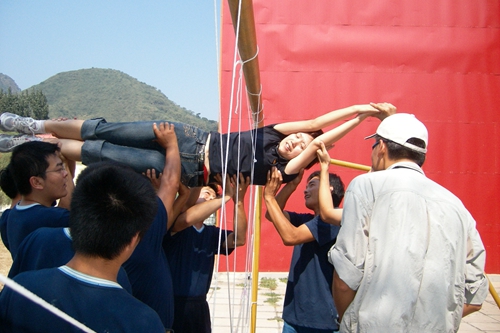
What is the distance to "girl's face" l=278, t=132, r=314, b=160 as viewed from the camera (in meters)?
2.77

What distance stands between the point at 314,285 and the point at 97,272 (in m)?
1.66

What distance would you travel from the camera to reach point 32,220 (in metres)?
1.74

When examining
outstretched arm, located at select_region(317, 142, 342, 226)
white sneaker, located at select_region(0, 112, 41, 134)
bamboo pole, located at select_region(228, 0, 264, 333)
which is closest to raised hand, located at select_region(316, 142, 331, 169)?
outstretched arm, located at select_region(317, 142, 342, 226)

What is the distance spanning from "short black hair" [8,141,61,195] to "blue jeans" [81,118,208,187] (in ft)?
1.35

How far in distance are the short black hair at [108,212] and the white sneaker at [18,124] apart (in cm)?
131

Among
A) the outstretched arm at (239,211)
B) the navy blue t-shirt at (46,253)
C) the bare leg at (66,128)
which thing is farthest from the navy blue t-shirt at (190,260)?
the navy blue t-shirt at (46,253)

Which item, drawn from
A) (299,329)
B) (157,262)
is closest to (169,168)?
(157,262)

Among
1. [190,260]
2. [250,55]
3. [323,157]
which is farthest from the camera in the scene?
[190,260]

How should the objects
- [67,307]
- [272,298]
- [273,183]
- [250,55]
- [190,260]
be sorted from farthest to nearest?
[272,298] → [273,183] → [190,260] → [250,55] → [67,307]

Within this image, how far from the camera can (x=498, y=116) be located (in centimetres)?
612

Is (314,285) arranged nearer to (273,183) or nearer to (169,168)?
(273,183)

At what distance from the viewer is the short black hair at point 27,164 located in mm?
1818

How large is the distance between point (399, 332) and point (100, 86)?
174 ft

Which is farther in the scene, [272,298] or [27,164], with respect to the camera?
[272,298]
